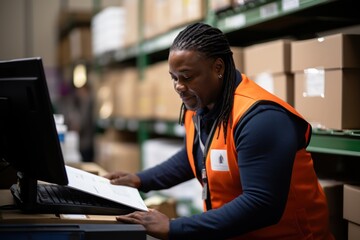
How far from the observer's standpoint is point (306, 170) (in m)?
1.48

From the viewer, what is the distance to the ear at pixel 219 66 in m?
1.49

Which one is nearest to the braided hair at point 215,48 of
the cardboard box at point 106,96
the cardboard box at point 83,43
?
the cardboard box at point 106,96

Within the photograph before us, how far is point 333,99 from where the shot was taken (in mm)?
1696

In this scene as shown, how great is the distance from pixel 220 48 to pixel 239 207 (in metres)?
0.53

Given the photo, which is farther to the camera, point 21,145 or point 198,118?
point 198,118

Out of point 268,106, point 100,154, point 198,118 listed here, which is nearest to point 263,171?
point 268,106

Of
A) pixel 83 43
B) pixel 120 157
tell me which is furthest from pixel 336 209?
pixel 83 43

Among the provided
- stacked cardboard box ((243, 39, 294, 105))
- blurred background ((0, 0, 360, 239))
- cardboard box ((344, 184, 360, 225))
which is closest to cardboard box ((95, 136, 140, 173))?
blurred background ((0, 0, 360, 239))

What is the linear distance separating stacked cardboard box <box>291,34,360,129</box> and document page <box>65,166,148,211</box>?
2.47 feet

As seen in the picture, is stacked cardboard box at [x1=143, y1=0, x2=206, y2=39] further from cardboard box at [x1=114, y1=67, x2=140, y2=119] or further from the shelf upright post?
cardboard box at [x1=114, y1=67, x2=140, y2=119]

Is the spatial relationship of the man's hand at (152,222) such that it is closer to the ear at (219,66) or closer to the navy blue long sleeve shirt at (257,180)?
the navy blue long sleeve shirt at (257,180)

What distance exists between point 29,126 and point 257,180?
63 cm

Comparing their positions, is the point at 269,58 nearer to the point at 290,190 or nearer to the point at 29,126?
the point at 290,190

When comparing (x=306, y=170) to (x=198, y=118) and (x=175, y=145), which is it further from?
(x=175, y=145)
